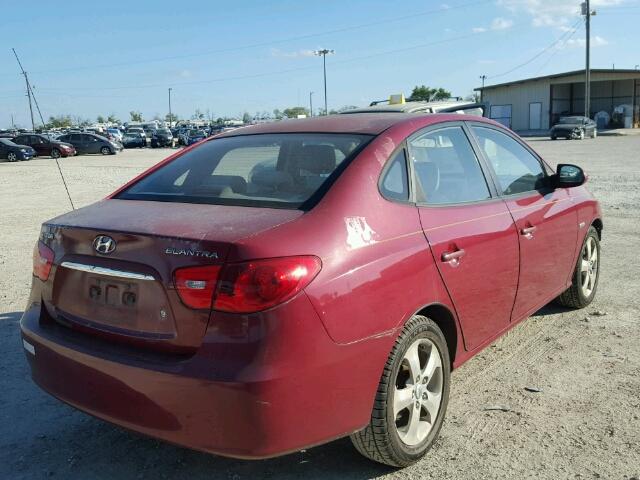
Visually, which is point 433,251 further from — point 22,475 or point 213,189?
point 22,475

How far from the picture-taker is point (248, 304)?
233 centimetres

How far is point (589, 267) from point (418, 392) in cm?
298

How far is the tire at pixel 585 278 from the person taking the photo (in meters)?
5.08

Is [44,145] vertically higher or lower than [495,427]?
higher

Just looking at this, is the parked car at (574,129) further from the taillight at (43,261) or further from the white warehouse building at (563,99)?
the taillight at (43,261)

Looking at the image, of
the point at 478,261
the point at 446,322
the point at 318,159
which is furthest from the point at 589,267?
the point at 318,159

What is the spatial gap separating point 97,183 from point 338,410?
59.6 ft

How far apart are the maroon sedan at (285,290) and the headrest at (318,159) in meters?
0.01

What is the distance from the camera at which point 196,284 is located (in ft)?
7.86

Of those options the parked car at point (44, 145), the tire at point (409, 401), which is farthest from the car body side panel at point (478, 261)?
the parked car at point (44, 145)

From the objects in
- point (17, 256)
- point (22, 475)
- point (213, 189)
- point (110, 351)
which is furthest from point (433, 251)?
point (17, 256)

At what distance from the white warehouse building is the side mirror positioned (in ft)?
192

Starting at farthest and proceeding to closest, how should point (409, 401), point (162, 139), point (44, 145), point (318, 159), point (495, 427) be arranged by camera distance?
point (162, 139) → point (44, 145) → point (495, 427) → point (318, 159) → point (409, 401)

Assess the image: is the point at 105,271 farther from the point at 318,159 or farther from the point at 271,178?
the point at 318,159
